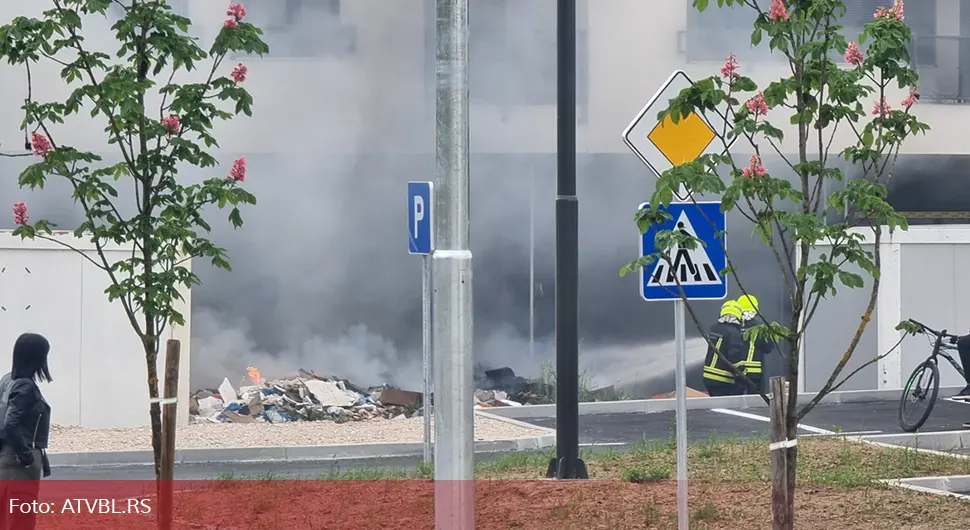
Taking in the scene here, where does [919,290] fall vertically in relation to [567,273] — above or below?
below

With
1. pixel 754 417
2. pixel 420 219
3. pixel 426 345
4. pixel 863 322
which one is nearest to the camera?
pixel 863 322

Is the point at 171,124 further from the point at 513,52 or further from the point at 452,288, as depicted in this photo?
the point at 513,52

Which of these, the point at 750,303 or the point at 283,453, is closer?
the point at 750,303

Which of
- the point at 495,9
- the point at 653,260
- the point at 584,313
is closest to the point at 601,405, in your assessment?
the point at 584,313

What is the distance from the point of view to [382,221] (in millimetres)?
18359

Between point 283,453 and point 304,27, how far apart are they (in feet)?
26.5

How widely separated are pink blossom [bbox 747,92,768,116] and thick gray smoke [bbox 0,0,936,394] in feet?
41.6

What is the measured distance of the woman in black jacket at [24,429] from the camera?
6730mm

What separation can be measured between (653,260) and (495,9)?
13164 mm

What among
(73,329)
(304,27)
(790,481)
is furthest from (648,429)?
(304,27)

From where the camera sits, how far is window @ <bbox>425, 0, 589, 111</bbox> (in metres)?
18.4

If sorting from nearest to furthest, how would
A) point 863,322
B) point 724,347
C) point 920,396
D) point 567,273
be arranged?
point 863,322, point 567,273, point 920,396, point 724,347

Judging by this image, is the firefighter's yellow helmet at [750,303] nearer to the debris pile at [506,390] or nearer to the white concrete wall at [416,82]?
the debris pile at [506,390]

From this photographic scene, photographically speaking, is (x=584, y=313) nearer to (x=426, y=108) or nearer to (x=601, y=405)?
(x=601, y=405)
